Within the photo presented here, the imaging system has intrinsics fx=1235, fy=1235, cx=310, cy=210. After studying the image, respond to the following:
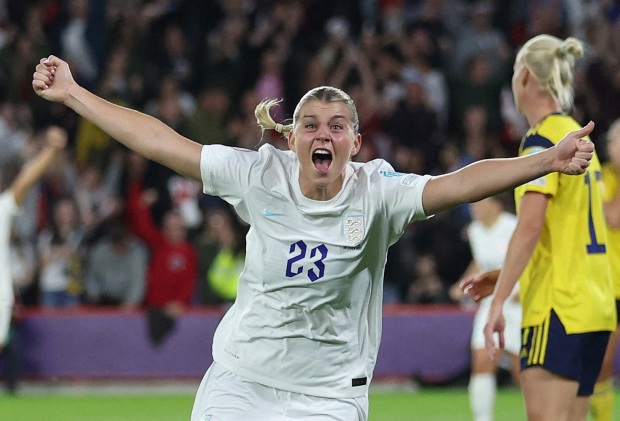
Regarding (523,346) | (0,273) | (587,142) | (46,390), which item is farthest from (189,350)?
(587,142)

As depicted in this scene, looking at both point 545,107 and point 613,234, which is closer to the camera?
point 545,107

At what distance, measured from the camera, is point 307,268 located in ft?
15.5

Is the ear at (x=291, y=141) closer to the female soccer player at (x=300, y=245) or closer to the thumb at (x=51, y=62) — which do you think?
the female soccer player at (x=300, y=245)

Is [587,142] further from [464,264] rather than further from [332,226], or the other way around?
[464,264]

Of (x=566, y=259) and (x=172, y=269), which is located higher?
(x=172, y=269)

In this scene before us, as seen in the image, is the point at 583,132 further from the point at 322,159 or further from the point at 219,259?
the point at 219,259

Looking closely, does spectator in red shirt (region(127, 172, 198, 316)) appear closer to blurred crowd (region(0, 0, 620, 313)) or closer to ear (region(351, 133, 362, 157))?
blurred crowd (region(0, 0, 620, 313))

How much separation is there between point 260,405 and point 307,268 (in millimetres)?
555

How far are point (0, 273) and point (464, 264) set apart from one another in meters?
5.51

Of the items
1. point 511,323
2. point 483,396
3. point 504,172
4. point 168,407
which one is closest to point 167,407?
point 168,407

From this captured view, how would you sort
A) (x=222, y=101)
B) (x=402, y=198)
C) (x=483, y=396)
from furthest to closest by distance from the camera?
(x=222, y=101), (x=483, y=396), (x=402, y=198)

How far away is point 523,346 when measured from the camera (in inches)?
221

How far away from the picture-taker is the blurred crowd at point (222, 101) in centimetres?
1361

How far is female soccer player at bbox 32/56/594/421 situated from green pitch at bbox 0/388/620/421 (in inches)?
224
